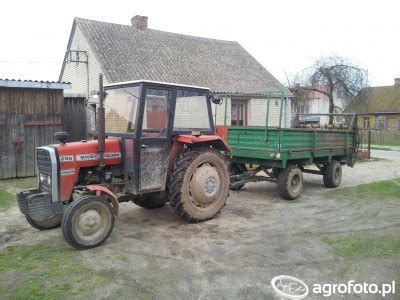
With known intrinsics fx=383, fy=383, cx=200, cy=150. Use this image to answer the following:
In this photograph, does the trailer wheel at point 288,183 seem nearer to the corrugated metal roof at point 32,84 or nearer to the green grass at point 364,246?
the green grass at point 364,246

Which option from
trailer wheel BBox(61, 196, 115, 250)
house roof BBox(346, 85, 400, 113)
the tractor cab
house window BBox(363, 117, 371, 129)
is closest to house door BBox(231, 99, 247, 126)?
the tractor cab

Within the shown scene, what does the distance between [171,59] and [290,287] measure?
15.4m

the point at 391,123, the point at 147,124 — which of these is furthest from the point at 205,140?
the point at 391,123

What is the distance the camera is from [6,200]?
8.04 meters

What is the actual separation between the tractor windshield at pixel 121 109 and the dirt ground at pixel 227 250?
1591 mm

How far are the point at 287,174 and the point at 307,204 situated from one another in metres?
0.73

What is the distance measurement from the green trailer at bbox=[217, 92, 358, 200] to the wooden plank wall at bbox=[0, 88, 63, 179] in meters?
5.69

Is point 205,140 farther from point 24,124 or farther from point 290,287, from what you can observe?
point 24,124

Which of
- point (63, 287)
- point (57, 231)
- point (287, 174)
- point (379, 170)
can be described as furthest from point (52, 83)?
point (379, 170)

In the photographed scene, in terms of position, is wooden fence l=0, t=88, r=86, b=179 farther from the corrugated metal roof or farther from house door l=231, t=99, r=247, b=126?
house door l=231, t=99, r=247, b=126

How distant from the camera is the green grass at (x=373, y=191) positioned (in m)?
8.45

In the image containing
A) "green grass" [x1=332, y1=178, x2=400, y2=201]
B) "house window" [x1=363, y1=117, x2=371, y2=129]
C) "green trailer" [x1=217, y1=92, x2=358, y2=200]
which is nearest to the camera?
"green trailer" [x1=217, y1=92, x2=358, y2=200]

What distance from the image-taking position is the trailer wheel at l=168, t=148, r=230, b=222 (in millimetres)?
5836

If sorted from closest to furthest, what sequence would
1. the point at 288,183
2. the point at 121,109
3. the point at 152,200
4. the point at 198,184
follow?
the point at 121,109 → the point at 198,184 → the point at 152,200 → the point at 288,183
